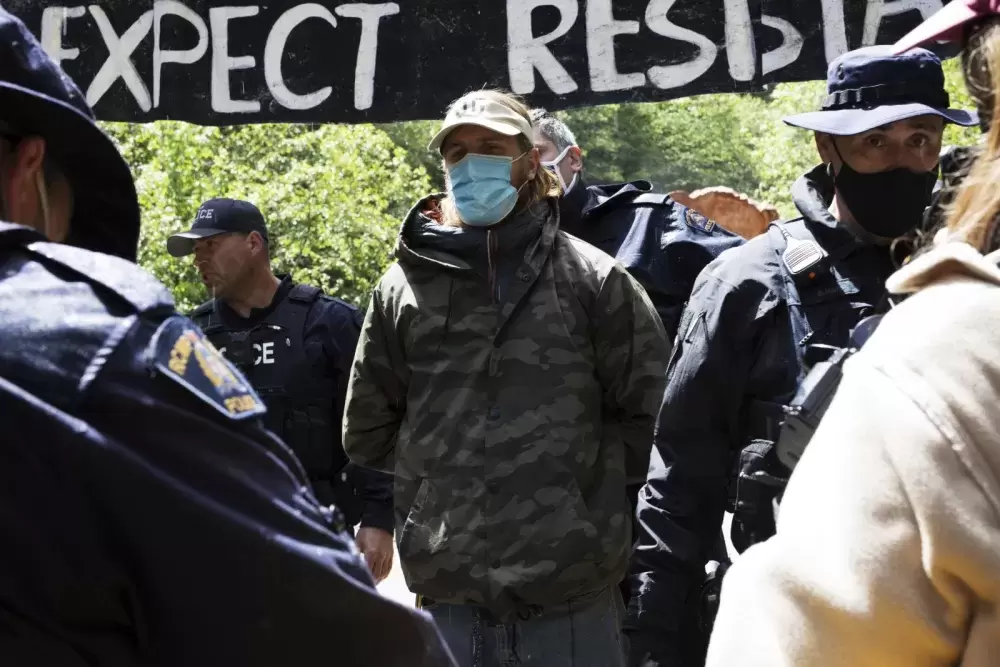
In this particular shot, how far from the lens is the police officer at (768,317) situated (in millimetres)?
3043

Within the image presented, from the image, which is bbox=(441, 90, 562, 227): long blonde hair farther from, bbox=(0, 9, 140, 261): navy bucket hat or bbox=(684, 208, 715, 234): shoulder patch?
bbox=(0, 9, 140, 261): navy bucket hat

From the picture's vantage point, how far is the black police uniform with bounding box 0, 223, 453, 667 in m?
1.29

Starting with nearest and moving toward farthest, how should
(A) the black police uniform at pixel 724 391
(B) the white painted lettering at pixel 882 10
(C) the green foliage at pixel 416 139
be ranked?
(A) the black police uniform at pixel 724 391
(B) the white painted lettering at pixel 882 10
(C) the green foliage at pixel 416 139

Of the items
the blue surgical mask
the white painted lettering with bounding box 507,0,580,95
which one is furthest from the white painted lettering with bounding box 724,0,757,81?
the blue surgical mask

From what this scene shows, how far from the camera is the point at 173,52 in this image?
4.91 metres

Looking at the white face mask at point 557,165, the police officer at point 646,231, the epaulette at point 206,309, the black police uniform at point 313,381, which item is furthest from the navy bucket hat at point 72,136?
the epaulette at point 206,309

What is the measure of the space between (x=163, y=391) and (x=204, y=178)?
16.7 meters

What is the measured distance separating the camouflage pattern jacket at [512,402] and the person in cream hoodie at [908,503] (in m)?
2.32

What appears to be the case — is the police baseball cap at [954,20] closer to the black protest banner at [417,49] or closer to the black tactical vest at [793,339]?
the black tactical vest at [793,339]

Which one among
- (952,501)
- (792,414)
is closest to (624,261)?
(792,414)

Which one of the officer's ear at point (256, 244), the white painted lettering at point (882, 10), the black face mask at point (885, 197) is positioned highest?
the white painted lettering at point (882, 10)

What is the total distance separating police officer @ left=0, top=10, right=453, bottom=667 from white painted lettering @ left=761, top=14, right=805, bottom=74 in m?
3.38

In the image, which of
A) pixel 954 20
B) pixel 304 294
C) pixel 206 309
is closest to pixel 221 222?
pixel 206 309

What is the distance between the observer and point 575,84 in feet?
15.1
